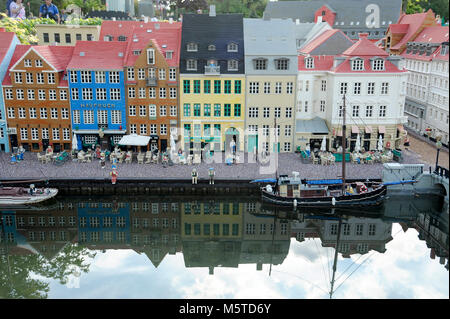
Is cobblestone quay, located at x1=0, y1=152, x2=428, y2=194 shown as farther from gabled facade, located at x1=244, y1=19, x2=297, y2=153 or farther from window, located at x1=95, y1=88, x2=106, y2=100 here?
window, located at x1=95, y1=88, x2=106, y2=100

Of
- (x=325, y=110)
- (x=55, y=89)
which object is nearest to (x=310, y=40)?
(x=325, y=110)

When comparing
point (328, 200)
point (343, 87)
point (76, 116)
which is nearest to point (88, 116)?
point (76, 116)

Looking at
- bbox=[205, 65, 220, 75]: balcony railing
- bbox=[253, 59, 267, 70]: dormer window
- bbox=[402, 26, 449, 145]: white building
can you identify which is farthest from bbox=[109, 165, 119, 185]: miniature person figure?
bbox=[402, 26, 449, 145]: white building

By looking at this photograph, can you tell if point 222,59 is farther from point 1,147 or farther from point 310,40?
point 1,147

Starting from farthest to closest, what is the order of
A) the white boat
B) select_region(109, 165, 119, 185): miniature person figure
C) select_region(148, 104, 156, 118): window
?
select_region(148, 104, 156, 118): window → select_region(109, 165, 119, 185): miniature person figure → the white boat

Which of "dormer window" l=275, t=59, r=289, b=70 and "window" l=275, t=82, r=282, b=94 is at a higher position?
"dormer window" l=275, t=59, r=289, b=70

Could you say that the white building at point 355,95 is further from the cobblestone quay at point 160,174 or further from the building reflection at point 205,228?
the building reflection at point 205,228
